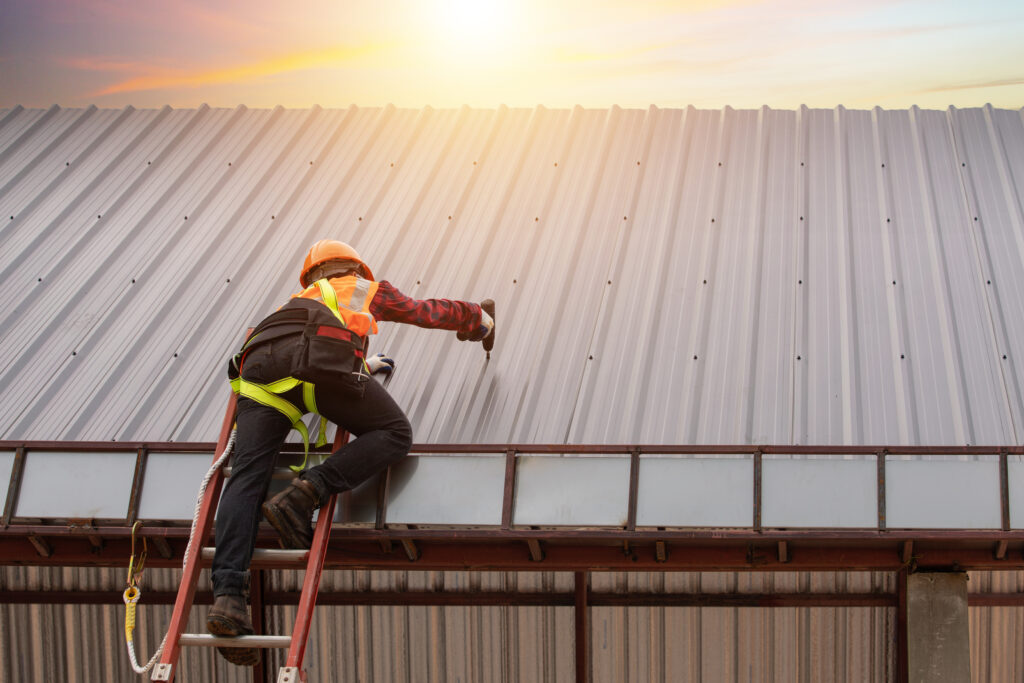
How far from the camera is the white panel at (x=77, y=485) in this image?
7.12 m

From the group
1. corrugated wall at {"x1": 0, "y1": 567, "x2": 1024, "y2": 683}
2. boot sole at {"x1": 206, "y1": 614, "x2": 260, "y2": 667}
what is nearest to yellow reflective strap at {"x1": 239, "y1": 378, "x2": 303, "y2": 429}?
boot sole at {"x1": 206, "y1": 614, "x2": 260, "y2": 667}

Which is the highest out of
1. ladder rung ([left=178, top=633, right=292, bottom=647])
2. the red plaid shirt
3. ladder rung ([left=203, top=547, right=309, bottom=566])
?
the red plaid shirt

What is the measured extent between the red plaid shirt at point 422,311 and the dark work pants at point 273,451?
0.85 metres

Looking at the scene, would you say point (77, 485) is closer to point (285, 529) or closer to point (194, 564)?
point (194, 564)

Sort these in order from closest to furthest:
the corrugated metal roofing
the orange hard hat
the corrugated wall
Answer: the orange hard hat
the corrugated metal roofing
the corrugated wall

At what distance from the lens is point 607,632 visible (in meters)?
9.06

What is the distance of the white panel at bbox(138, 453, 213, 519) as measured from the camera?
277 inches

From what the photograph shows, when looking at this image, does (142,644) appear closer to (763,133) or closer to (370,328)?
(370,328)

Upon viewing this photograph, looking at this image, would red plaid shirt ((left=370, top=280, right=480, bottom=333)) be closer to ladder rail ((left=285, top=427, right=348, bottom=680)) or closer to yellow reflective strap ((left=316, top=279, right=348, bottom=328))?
yellow reflective strap ((left=316, top=279, right=348, bottom=328))

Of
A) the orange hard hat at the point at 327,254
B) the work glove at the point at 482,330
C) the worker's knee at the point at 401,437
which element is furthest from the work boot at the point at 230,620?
the work glove at the point at 482,330

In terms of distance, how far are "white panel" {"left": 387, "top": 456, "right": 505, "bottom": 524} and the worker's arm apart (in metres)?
1.17

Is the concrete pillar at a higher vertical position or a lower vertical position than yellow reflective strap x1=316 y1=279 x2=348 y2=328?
lower

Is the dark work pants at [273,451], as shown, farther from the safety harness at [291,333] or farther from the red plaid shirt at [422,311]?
the red plaid shirt at [422,311]

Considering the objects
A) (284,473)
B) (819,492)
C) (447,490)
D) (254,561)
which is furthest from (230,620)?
(819,492)
